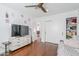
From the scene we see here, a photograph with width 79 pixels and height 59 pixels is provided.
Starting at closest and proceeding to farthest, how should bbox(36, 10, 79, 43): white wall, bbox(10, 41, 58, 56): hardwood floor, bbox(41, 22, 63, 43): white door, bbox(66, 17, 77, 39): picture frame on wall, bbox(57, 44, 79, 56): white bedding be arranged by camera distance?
bbox(57, 44, 79, 56): white bedding < bbox(10, 41, 58, 56): hardwood floor < bbox(66, 17, 77, 39): picture frame on wall < bbox(36, 10, 79, 43): white wall < bbox(41, 22, 63, 43): white door

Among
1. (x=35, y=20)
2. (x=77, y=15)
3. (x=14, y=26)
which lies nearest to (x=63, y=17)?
(x=77, y=15)

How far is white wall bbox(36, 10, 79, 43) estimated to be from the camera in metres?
4.86

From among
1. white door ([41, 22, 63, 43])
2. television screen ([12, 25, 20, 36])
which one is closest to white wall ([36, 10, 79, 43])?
white door ([41, 22, 63, 43])

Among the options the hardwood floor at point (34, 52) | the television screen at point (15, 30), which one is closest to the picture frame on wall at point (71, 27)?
the hardwood floor at point (34, 52)

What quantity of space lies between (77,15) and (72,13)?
0.96 feet

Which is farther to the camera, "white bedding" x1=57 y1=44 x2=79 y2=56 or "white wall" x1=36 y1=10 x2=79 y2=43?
"white wall" x1=36 y1=10 x2=79 y2=43

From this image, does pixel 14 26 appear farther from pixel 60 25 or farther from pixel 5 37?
pixel 60 25

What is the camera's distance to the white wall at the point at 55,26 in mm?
4864

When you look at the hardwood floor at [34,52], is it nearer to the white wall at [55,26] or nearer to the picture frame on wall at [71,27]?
the picture frame on wall at [71,27]

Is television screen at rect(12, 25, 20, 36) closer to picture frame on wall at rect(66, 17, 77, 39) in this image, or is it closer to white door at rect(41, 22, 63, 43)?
white door at rect(41, 22, 63, 43)

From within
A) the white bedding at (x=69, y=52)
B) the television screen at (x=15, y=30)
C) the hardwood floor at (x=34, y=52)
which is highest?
the television screen at (x=15, y=30)

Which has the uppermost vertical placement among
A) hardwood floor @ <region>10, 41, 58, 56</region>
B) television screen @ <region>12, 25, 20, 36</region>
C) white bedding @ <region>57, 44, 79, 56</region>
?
television screen @ <region>12, 25, 20, 36</region>

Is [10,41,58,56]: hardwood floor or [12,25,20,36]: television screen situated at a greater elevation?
[12,25,20,36]: television screen

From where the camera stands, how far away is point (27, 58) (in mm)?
985
